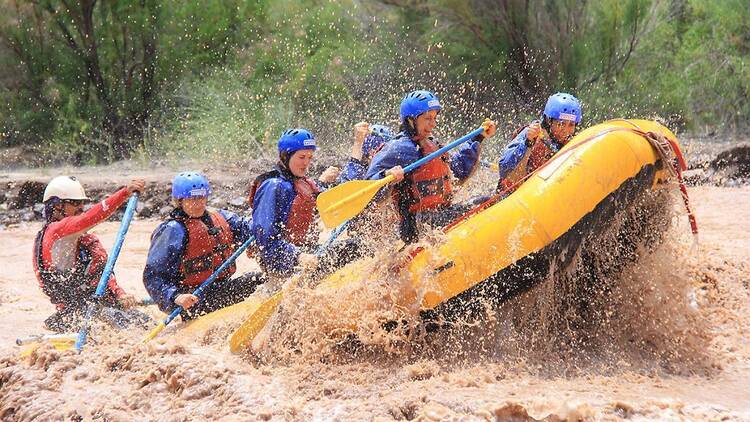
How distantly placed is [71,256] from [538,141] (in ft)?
10.7

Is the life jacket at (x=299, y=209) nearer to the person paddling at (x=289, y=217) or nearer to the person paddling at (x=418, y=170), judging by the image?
the person paddling at (x=289, y=217)

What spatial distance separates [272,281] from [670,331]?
7.49 ft

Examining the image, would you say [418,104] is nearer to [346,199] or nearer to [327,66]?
[346,199]

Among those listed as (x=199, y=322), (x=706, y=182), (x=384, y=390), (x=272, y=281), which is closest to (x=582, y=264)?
(x=384, y=390)

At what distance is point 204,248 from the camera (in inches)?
228

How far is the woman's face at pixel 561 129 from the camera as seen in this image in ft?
18.3

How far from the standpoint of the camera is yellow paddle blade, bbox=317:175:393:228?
→ 4.80 m

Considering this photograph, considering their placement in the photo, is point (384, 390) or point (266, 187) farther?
point (266, 187)

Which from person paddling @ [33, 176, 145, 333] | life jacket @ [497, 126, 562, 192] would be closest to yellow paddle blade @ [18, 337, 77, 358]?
person paddling @ [33, 176, 145, 333]

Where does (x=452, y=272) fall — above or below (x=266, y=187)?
below

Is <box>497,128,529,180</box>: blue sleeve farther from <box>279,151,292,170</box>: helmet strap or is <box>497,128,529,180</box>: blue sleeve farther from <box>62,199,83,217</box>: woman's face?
<box>62,199,83,217</box>: woman's face

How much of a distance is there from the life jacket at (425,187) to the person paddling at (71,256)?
80.6 inches

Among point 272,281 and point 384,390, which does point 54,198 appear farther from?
point 384,390

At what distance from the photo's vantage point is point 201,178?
5.78 meters
